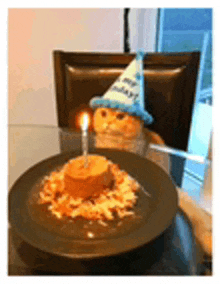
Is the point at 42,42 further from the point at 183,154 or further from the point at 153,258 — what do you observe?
the point at 153,258

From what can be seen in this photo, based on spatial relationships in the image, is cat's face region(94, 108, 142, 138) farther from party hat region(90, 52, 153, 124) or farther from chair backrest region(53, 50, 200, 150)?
chair backrest region(53, 50, 200, 150)

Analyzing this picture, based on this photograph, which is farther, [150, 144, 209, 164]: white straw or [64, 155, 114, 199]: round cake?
[150, 144, 209, 164]: white straw

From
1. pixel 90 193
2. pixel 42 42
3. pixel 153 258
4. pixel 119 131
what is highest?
pixel 42 42

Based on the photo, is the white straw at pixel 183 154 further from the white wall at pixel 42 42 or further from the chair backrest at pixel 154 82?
the white wall at pixel 42 42

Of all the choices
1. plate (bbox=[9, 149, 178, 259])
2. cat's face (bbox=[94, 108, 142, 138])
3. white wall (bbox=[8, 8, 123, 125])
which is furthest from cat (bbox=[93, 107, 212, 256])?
white wall (bbox=[8, 8, 123, 125])

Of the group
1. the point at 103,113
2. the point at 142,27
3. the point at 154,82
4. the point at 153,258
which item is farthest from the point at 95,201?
the point at 142,27
